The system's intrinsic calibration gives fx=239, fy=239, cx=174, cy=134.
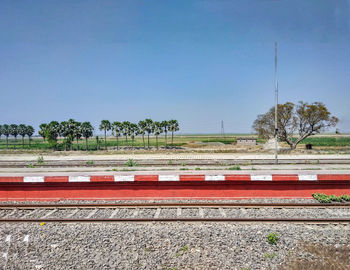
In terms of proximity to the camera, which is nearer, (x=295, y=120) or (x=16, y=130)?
(x=295, y=120)

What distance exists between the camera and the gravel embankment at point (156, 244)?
15.7 feet

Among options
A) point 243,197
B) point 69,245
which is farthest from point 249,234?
point 69,245

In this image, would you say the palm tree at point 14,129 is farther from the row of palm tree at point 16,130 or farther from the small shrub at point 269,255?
the small shrub at point 269,255

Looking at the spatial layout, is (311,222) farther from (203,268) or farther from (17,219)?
(17,219)

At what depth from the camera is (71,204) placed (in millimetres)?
8586

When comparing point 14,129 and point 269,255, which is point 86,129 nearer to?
point 14,129

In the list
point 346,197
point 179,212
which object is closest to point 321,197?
point 346,197

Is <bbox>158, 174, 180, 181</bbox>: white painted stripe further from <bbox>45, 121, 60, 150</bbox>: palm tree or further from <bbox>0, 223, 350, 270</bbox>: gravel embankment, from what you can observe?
<bbox>45, 121, 60, 150</bbox>: palm tree

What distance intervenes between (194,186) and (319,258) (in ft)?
16.1

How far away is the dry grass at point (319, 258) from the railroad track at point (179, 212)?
60.8 inches

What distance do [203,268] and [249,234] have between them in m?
1.77

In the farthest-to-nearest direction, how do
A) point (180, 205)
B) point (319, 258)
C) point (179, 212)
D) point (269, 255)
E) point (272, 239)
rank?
1. point (180, 205)
2. point (179, 212)
3. point (272, 239)
4. point (269, 255)
5. point (319, 258)

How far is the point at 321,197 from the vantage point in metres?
8.77

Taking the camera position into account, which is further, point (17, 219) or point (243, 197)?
point (243, 197)
